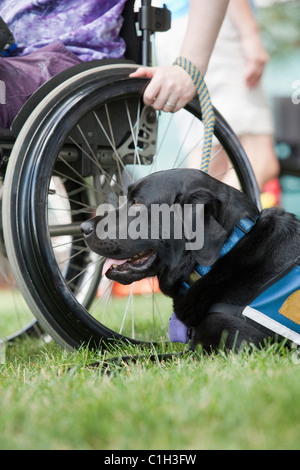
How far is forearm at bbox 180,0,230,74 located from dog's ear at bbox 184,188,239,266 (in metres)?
0.68

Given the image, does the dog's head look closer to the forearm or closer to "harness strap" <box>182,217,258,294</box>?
"harness strap" <box>182,217,258,294</box>

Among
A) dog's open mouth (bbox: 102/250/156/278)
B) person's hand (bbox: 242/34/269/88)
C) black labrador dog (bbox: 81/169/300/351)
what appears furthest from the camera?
person's hand (bbox: 242/34/269/88)

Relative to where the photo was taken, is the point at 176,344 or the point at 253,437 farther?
the point at 176,344

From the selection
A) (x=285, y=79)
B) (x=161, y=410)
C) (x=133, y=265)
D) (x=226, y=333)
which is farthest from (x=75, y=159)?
(x=285, y=79)

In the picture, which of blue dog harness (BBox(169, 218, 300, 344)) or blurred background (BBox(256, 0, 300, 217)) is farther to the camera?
blurred background (BBox(256, 0, 300, 217))

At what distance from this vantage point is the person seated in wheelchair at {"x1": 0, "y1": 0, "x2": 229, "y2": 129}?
1984mm

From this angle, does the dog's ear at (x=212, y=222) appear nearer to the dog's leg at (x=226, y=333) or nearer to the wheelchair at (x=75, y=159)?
the dog's leg at (x=226, y=333)

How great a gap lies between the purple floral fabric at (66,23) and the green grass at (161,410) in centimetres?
131

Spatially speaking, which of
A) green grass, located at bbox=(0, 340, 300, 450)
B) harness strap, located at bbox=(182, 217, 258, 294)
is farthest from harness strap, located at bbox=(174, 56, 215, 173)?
green grass, located at bbox=(0, 340, 300, 450)

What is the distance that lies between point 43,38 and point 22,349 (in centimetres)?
118

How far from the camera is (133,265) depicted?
178cm
